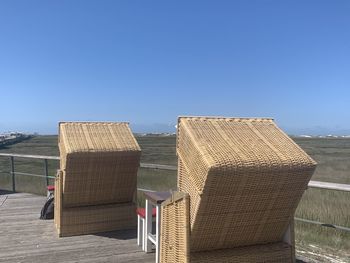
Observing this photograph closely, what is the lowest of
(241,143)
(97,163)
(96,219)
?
(96,219)

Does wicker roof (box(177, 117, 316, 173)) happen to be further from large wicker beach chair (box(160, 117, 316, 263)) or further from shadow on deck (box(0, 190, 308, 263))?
shadow on deck (box(0, 190, 308, 263))

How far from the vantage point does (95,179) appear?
194 inches

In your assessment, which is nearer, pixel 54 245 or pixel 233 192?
pixel 233 192

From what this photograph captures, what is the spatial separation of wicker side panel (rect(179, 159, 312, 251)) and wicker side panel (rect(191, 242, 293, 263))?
4 centimetres

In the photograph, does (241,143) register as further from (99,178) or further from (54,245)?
(54,245)

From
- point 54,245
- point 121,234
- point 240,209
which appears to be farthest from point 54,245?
point 240,209

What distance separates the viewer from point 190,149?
2799 millimetres

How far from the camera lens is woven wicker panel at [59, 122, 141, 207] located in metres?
4.74

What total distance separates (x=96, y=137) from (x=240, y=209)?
2.68 meters

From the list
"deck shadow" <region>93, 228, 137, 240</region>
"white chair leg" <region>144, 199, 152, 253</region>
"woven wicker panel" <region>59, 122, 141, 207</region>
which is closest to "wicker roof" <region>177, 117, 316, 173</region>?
"white chair leg" <region>144, 199, 152, 253</region>

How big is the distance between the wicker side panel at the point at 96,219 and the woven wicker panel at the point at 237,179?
2265 mm

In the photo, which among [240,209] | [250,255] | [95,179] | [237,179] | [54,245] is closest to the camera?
[237,179]

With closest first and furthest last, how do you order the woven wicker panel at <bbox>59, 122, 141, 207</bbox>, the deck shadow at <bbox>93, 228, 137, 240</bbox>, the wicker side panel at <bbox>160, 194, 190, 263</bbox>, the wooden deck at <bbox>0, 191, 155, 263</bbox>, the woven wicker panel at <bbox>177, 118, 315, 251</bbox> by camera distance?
the woven wicker panel at <bbox>177, 118, 315, 251</bbox> < the wicker side panel at <bbox>160, 194, 190, 263</bbox> < the wooden deck at <bbox>0, 191, 155, 263</bbox> < the woven wicker panel at <bbox>59, 122, 141, 207</bbox> < the deck shadow at <bbox>93, 228, 137, 240</bbox>

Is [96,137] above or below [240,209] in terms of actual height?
above
